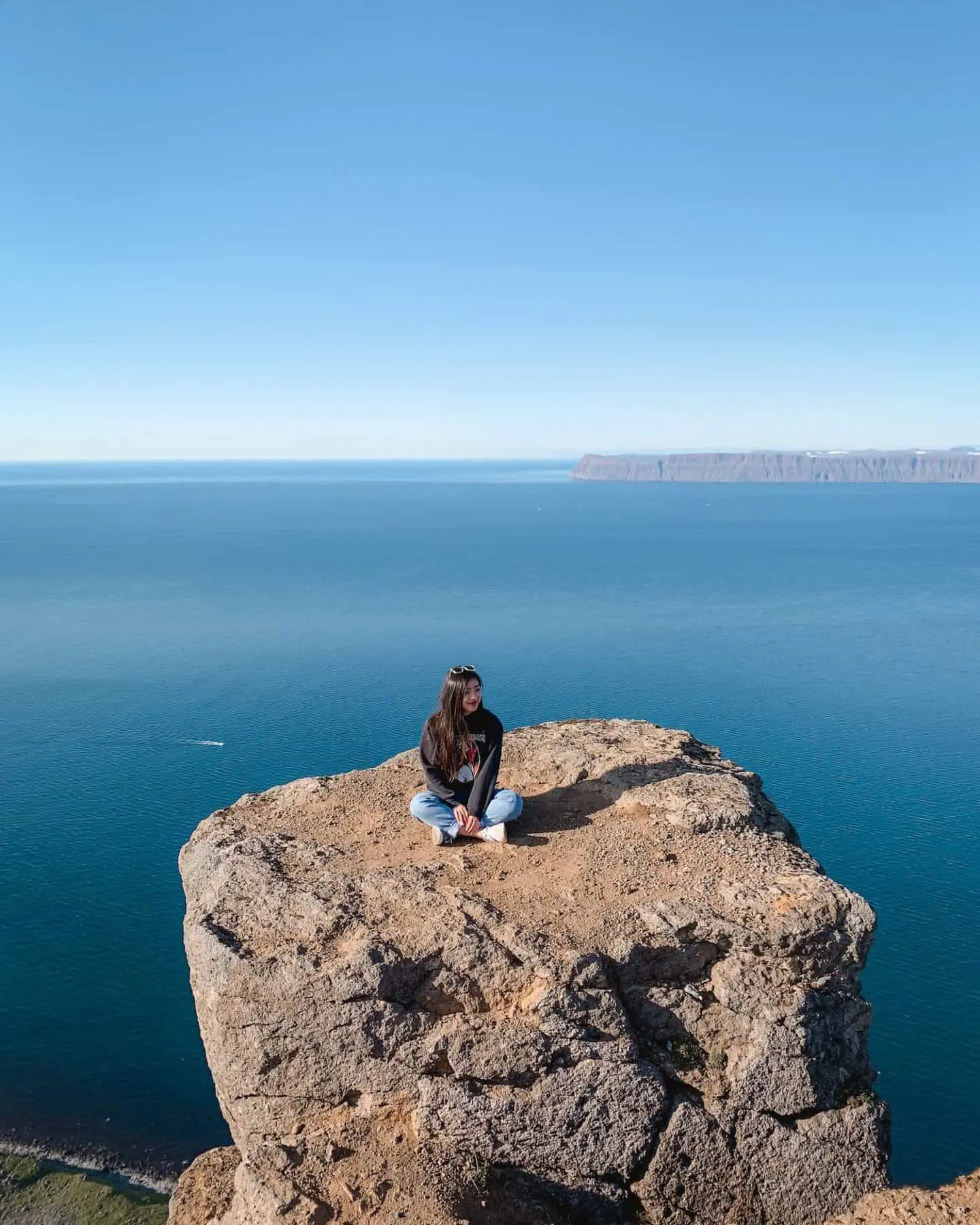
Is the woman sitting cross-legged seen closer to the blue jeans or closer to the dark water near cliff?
the blue jeans

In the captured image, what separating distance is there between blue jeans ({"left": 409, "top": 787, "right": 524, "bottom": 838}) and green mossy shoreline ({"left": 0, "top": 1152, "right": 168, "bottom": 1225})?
11.3 m

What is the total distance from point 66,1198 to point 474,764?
14064 millimetres

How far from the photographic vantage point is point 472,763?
14.7 m

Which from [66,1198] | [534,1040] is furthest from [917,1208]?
[66,1198]

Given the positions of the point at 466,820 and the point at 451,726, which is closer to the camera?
the point at 451,726

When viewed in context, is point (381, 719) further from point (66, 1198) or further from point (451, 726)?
point (451, 726)

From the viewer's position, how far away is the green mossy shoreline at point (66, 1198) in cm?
1873

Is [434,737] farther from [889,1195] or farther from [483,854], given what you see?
[889,1195]

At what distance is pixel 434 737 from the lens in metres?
14.6

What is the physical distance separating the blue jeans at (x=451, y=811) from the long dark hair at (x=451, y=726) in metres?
0.55

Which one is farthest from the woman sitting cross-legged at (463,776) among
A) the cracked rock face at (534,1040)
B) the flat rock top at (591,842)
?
the cracked rock face at (534,1040)

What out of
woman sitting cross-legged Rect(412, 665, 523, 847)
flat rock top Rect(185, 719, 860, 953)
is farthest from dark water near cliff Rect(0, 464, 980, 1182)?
woman sitting cross-legged Rect(412, 665, 523, 847)

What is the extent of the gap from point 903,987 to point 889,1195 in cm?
1598

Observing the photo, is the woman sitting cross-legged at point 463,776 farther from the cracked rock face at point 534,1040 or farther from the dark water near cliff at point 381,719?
the dark water near cliff at point 381,719
